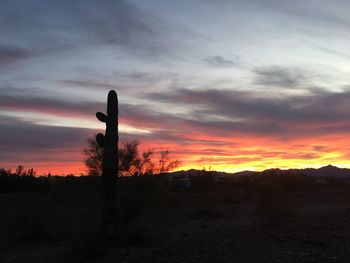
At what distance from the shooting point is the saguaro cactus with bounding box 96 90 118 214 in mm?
22062

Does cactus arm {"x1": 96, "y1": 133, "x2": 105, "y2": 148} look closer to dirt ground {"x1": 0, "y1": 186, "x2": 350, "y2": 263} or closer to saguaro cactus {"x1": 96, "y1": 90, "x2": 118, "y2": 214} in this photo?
saguaro cactus {"x1": 96, "y1": 90, "x2": 118, "y2": 214}

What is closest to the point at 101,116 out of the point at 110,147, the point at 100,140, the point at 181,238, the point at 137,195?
the point at 100,140

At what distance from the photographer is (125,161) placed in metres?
24.3

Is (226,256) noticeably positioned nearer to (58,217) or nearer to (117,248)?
(117,248)

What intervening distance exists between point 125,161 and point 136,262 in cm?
755

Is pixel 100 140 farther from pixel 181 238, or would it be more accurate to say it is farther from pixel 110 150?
pixel 181 238

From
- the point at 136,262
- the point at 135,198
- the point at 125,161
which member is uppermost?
the point at 125,161

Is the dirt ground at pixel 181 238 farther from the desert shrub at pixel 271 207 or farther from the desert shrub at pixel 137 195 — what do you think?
the desert shrub at pixel 137 195

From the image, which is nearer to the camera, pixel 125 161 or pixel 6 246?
pixel 6 246

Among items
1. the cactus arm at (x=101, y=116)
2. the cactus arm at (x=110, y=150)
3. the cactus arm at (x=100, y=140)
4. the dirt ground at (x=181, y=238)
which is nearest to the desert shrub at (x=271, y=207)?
the dirt ground at (x=181, y=238)

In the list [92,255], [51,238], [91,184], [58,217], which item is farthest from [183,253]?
[58,217]

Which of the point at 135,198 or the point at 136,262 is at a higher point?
the point at 135,198

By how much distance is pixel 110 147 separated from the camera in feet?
73.3

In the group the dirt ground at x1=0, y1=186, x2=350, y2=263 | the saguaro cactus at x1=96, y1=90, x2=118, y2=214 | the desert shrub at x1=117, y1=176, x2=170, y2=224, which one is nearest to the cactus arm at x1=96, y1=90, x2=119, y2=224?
the saguaro cactus at x1=96, y1=90, x2=118, y2=214
